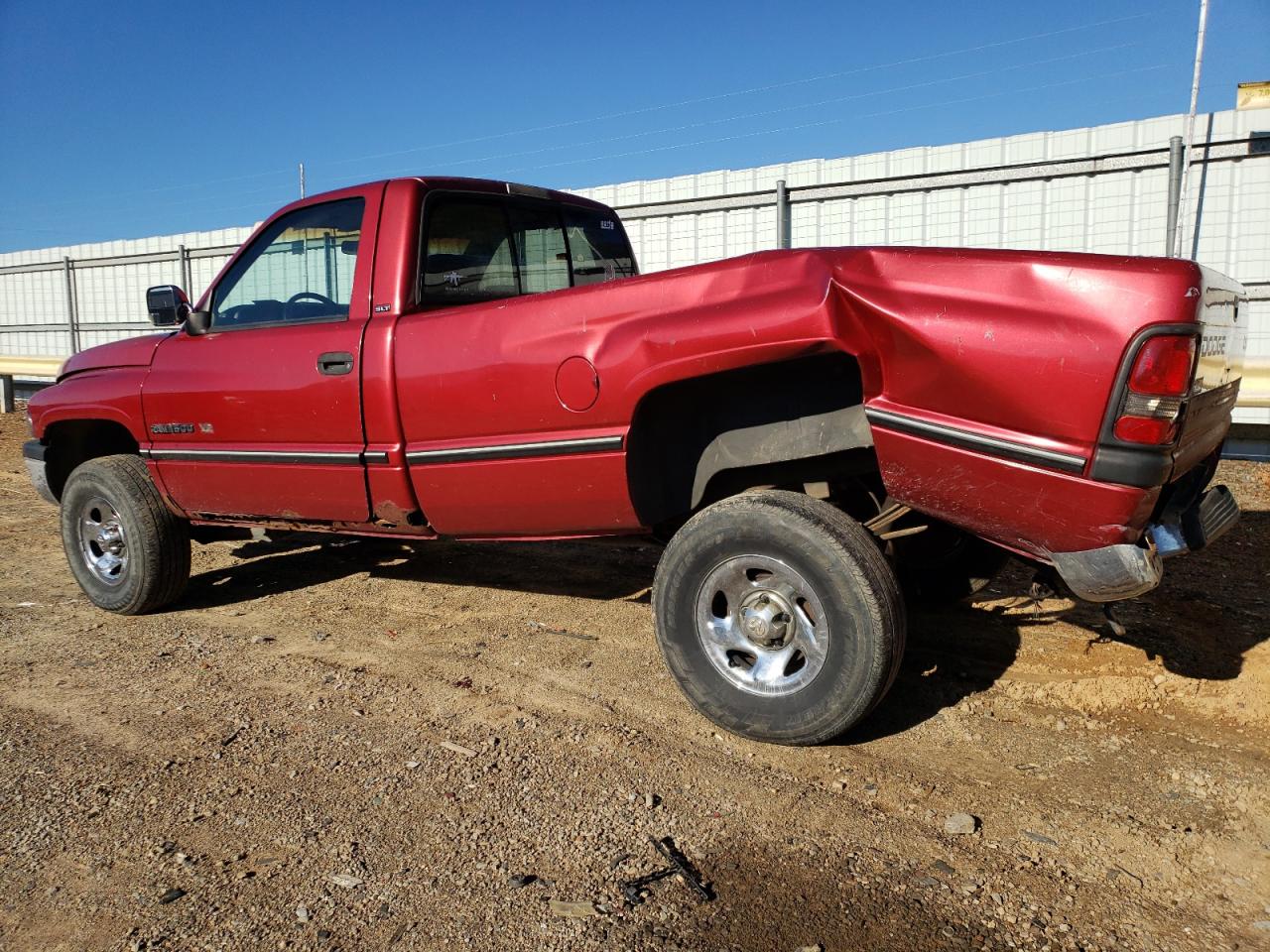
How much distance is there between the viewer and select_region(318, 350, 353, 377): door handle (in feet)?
13.4

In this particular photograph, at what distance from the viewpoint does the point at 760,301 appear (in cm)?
307

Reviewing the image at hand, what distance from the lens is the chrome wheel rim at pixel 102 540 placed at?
5082mm

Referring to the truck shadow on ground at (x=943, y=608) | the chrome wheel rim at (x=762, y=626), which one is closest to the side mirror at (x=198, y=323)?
the truck shadow on ground at (x=943, y=608)

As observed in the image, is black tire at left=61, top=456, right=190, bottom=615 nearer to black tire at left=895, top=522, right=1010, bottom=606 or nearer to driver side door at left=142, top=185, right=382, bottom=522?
driver side door at left=142, top=185, right=382, bottom=522

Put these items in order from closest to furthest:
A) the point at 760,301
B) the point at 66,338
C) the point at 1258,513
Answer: the point at 760,301
the point at 1258,513
the point at 66,338

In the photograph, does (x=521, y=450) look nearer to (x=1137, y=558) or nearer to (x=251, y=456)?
(x=251, y=456)

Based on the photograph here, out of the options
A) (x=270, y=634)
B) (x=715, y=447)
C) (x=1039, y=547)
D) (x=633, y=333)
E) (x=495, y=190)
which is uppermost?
(x=495, y=190)

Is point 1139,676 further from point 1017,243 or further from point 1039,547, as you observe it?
point 1017,243

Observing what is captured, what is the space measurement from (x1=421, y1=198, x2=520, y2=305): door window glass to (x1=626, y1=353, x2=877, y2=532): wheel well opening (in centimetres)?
130

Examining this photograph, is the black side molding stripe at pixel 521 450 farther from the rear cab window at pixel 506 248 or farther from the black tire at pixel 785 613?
the rear cab window at pixel 506 248

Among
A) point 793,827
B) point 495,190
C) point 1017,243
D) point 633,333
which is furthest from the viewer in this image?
point 1017,243

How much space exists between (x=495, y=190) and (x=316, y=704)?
96.9 inches

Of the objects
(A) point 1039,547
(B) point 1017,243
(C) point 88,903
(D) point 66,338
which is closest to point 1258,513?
(B) point 1017,243

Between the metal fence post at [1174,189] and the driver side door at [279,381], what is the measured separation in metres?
6.50
